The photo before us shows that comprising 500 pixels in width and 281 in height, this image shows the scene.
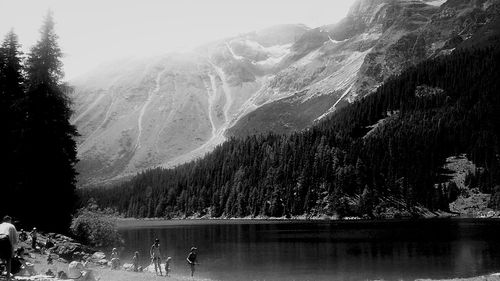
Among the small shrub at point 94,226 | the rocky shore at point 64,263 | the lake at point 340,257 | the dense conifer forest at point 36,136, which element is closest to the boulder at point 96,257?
the rocky shore at point 64,263

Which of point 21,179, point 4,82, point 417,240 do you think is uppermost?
point 4,82

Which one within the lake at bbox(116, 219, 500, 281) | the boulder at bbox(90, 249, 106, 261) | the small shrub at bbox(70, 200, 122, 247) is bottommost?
the lake at bbox(116, 219, 500, 281)

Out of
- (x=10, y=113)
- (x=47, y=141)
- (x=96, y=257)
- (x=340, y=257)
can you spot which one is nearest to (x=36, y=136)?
(x=47, y=141)

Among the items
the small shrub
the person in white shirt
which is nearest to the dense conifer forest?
the small shrub

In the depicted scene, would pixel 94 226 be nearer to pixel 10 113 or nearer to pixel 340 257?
pixel 10 113

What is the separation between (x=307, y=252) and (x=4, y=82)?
60.3m

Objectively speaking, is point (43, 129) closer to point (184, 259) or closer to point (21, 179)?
point (21, 179)

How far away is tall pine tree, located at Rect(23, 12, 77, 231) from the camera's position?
66250mm

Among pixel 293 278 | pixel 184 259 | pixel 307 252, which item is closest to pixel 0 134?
pixel 184 259

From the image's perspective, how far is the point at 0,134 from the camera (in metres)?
65.8

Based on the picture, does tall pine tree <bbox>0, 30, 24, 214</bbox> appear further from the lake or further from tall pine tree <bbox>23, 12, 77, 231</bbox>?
the lake

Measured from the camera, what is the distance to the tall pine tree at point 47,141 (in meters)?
66.2

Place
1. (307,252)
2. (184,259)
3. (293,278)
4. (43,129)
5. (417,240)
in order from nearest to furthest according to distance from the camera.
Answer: (293,278) → (43,129) → (184,259) → (307,252) → (417,240)

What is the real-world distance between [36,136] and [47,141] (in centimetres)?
169
